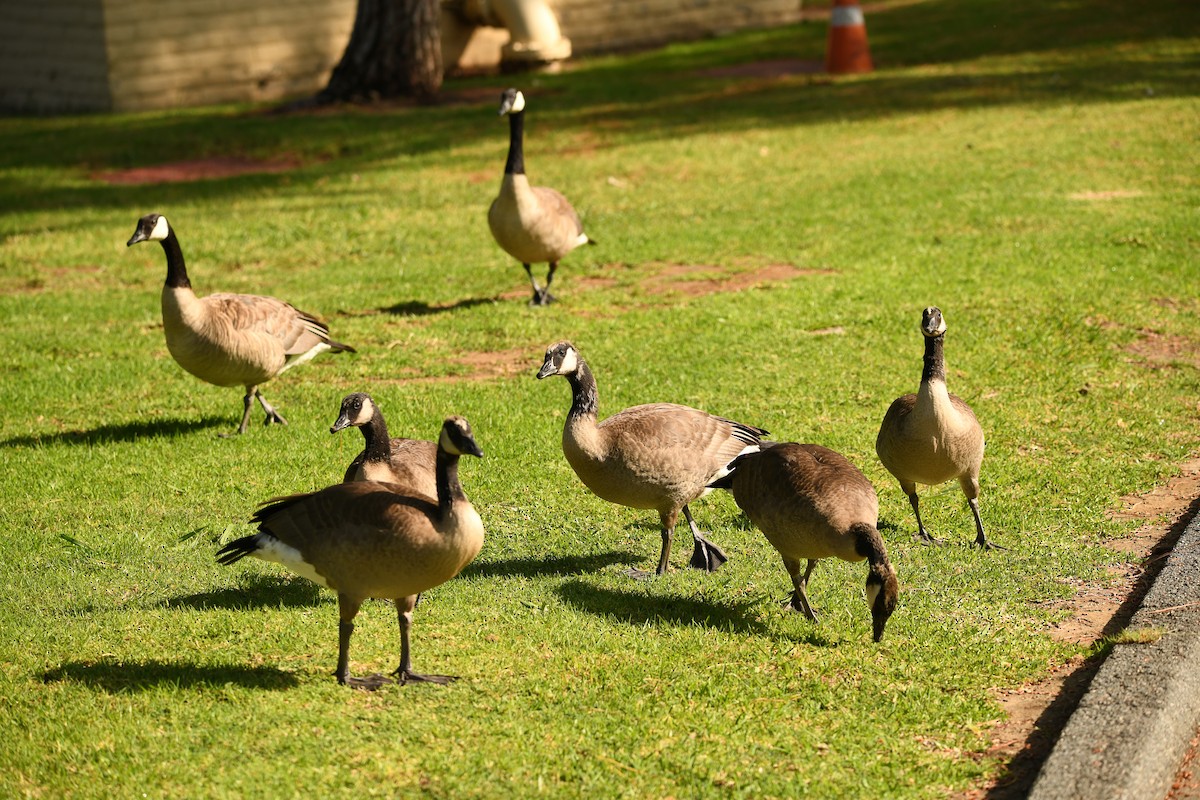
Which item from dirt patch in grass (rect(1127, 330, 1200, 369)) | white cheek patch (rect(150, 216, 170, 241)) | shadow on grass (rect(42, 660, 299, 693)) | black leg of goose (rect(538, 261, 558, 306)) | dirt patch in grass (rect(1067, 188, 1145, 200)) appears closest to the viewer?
shadow on grass (rect(42, 660, 299, 693))

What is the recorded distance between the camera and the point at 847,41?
76.5 ft

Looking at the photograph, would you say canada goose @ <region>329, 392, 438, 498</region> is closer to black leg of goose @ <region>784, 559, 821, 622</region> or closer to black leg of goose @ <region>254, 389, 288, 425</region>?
black leg of goose @ <region>784, 559, 821, 622</region>

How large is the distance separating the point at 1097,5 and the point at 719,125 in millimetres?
11590

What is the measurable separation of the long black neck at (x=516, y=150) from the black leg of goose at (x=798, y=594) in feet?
20.7

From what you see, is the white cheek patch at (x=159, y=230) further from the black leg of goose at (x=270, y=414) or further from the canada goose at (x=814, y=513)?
the canada goose at (x=814, y=513)

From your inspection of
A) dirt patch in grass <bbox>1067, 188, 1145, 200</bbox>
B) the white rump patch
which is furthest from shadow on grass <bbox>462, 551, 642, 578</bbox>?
dirt patch in grass <bbox>1067, 188, 1145, 200</bbox>

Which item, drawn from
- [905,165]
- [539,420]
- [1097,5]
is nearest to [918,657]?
[539,420]

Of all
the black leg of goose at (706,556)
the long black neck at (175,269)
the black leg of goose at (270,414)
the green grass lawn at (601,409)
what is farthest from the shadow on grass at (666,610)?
the long black neck at (175,269)

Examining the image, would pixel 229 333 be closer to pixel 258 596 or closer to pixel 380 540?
pixel 258 596

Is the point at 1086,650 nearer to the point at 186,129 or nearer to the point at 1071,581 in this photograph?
the point at 1071,581

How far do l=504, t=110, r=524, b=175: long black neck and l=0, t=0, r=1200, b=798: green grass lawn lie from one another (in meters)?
1.23

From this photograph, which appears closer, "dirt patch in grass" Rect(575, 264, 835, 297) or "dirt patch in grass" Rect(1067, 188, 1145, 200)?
"dirt patch in grass" Rect(575, 264, 835, 297)

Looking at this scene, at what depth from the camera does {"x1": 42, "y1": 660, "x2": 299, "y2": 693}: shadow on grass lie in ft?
18.4

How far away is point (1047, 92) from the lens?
20.4 m
